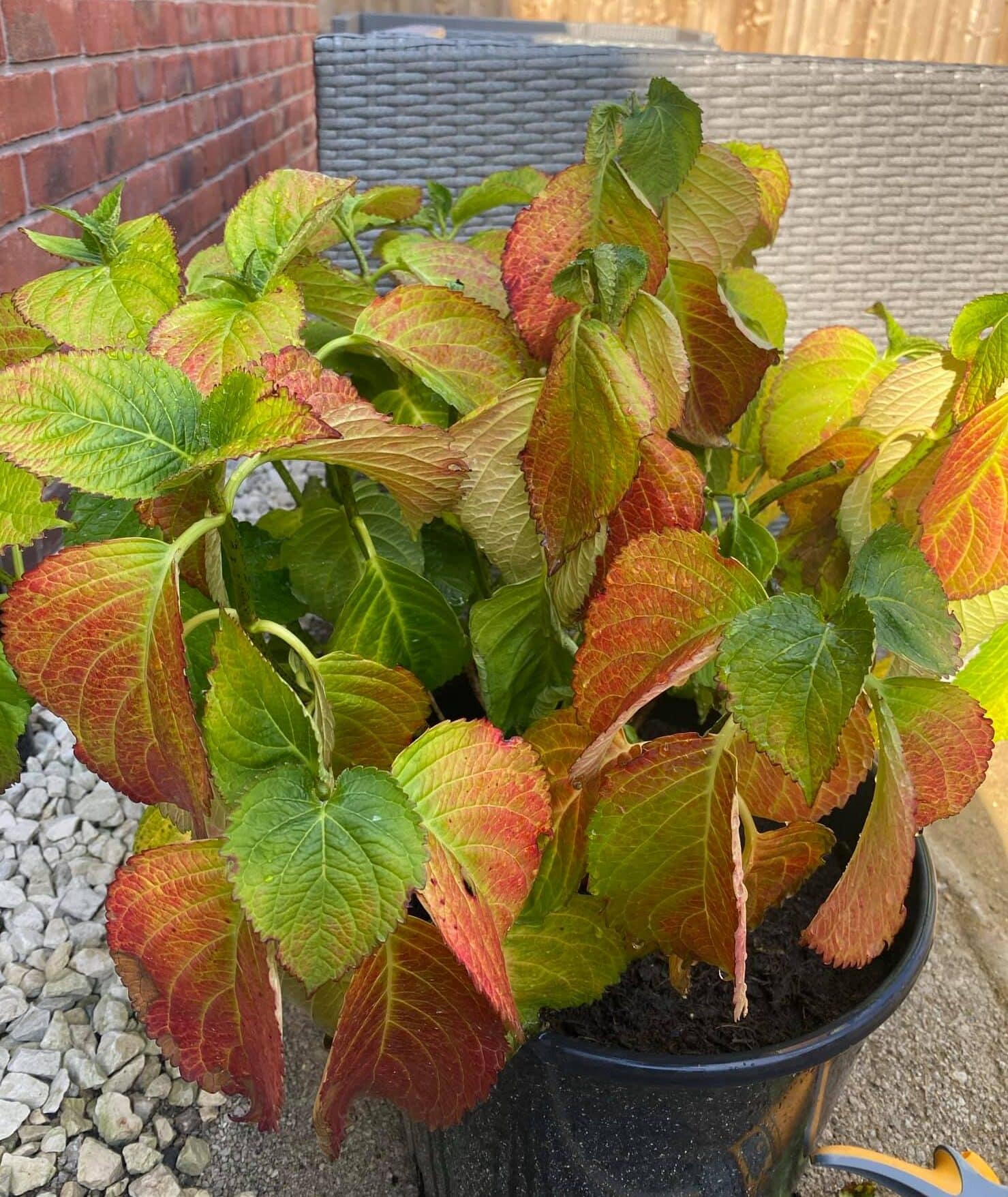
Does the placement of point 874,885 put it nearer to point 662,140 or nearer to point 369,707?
point 369,707

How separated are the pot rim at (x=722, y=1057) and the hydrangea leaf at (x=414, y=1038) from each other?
73mm

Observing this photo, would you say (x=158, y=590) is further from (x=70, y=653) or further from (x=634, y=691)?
(x=634, y=691)

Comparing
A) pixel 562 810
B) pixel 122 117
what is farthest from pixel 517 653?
pixel 122 117

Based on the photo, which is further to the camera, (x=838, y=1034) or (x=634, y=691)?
(x=838, y=1034)

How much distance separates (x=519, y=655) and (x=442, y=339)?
194mm

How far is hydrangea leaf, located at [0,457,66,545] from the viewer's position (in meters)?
0.52

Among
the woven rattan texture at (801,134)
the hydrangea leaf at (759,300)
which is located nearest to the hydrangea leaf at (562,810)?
the hydrangea leaf at (759,300)

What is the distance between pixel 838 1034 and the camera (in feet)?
1.88

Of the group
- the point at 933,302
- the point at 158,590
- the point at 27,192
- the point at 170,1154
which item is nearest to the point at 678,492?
the point at 158,590

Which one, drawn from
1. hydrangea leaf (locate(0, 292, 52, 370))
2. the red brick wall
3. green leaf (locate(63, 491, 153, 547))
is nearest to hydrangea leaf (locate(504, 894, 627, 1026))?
green leaf (locate(63, 491, 153, 547))

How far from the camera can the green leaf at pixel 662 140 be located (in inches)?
21.9

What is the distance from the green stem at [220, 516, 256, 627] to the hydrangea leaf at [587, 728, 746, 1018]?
7.8 inches

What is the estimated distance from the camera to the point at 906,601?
0.48m

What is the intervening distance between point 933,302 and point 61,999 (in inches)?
72.2
